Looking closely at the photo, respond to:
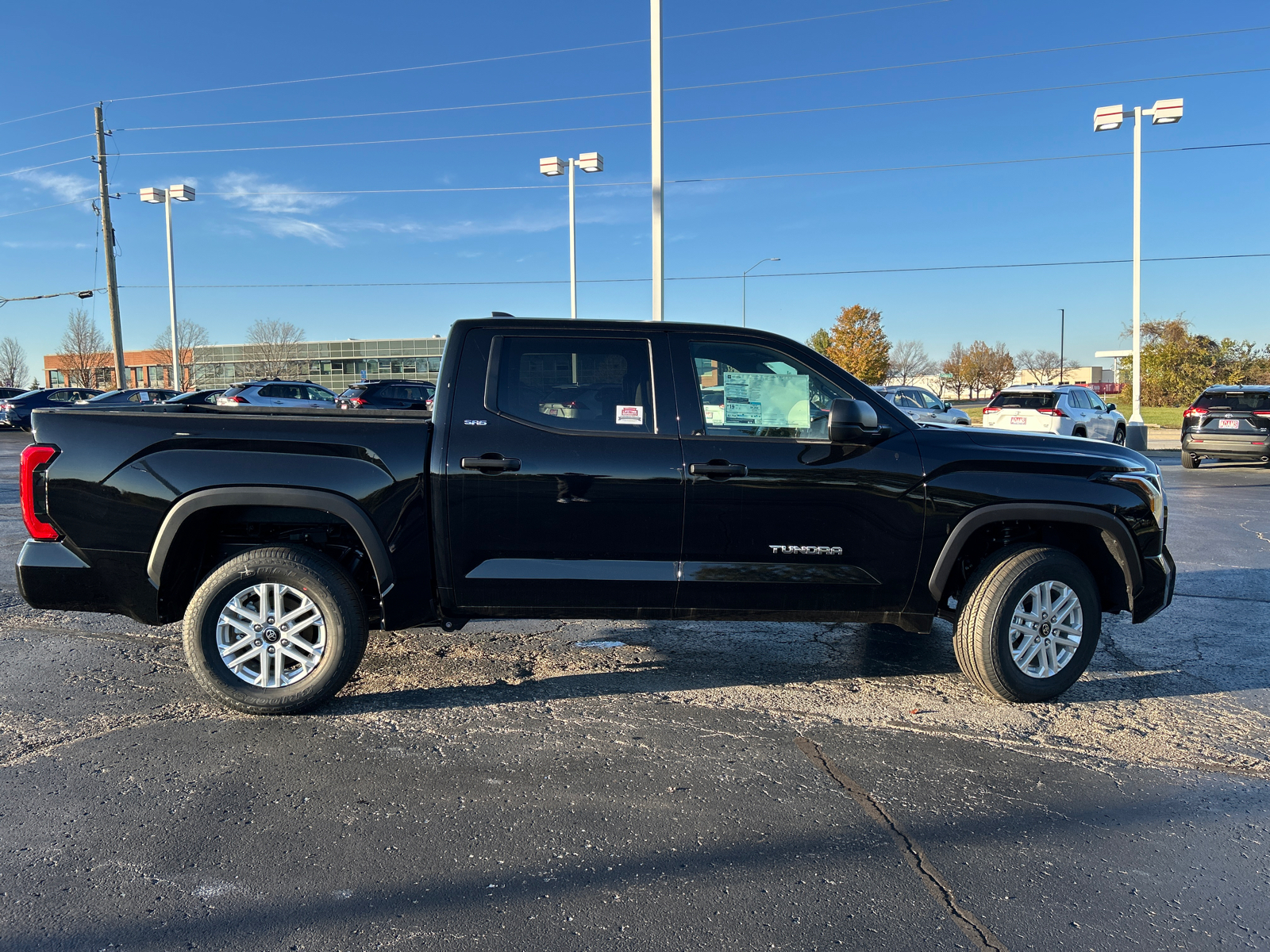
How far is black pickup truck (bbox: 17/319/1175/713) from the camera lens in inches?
163

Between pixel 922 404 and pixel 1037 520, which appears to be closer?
pixel 1037 520

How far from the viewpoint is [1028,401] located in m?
20.0

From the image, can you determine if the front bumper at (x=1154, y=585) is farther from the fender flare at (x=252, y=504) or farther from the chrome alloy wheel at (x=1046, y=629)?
the fender flare at (x=252, y=504)

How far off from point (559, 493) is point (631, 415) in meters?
0.55

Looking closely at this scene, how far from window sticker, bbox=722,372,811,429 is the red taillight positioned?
10.8 ft

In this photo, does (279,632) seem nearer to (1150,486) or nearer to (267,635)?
(267,635)

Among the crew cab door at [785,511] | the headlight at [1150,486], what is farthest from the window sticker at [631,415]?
the headlight at [1150,486]

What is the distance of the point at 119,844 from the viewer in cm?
306

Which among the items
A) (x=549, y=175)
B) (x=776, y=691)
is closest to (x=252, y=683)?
(x=776, y=691)

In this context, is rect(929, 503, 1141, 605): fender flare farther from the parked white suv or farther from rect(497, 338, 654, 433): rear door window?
the parked white suv

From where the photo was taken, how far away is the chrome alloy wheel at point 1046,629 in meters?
4.45

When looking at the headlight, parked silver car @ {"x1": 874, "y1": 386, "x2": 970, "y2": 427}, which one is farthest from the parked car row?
the headlight

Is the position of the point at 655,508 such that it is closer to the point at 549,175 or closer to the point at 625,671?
the point at 625,671

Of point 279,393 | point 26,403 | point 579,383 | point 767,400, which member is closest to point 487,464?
point 579,383
